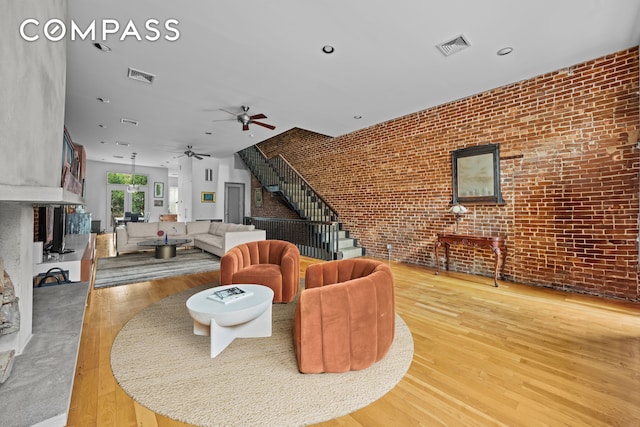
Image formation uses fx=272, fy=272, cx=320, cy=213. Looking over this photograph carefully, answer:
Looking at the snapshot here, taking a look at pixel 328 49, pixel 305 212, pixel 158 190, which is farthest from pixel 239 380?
pixel 158 190

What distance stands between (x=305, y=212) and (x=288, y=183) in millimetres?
1218

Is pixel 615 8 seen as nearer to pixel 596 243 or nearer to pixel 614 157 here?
pixel 614 157

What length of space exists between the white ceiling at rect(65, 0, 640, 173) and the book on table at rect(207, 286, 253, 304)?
273cm

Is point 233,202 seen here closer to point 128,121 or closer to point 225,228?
point 225,228

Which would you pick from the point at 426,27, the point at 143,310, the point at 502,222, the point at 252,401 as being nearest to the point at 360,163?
the point at 502,222

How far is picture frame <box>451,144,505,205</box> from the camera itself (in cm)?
441

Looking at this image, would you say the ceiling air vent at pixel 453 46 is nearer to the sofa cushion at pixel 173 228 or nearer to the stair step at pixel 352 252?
the stair step at pixel 352 252

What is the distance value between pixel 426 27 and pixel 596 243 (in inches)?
139

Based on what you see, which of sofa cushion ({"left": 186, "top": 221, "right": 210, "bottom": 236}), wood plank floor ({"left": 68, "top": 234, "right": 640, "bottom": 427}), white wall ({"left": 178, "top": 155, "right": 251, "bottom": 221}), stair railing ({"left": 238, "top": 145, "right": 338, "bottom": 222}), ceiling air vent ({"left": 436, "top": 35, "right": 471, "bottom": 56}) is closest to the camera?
wood plank floor ({"left": 68, "top": 234, "right": 640, "bottom": 427})

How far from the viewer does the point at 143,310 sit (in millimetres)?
3049

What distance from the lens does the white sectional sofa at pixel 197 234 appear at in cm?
586

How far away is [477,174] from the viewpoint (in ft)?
15.1

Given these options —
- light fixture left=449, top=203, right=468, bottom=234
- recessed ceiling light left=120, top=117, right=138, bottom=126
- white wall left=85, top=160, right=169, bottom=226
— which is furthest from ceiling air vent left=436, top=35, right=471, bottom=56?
white wall left=85, top=160, right=169, bottom=226

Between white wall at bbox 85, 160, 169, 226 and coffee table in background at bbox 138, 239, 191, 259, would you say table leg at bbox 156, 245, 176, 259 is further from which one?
white wall at bbox 85, 160, 169, 226
